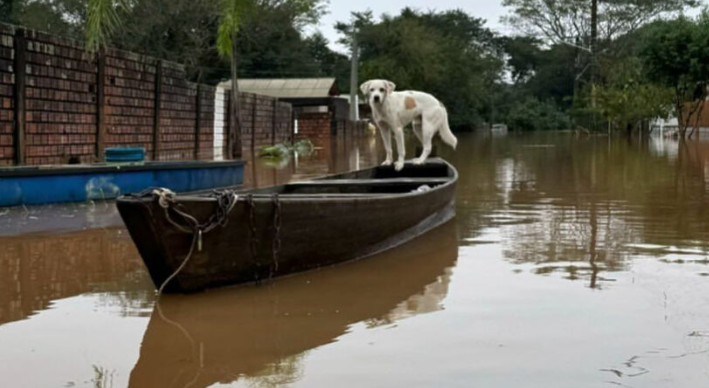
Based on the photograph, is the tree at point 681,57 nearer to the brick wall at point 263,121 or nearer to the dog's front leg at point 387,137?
the brick wall at point 263,121

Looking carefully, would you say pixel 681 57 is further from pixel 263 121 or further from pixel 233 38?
pixel 233 38

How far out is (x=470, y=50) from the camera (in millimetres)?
66562

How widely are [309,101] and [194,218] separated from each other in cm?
3429

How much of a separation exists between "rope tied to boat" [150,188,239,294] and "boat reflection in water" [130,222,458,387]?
1.20 ft

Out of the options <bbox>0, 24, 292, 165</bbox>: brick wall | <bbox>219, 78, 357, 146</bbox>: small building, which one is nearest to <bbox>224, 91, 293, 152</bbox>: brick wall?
<bbox>0, 24, 292, 165</bbox>: brick wall

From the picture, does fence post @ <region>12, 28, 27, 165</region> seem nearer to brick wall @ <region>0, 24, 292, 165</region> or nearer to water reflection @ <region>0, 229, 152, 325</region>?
brick wall @ <region>0, 24, 292, 165</region>

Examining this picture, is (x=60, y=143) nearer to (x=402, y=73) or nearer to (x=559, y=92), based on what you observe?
(x=402, y=73)

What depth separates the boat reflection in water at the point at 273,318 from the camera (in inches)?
155

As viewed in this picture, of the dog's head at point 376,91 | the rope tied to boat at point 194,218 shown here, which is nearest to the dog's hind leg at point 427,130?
the dog's head at point 376,91

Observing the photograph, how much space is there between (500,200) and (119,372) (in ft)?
27.2

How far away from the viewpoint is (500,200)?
37.6ft

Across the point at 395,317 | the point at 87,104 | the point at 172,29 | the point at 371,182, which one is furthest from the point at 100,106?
the point at 172,29

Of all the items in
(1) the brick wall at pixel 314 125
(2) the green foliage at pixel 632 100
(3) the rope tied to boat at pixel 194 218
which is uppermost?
(2) the green foliage at pixel 632 100

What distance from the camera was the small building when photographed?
38812 mm
